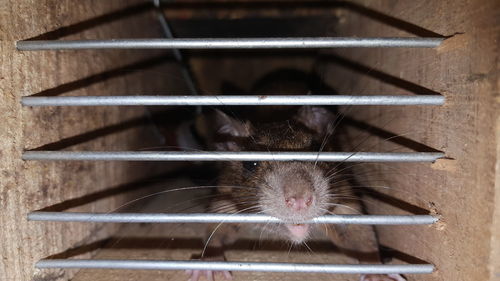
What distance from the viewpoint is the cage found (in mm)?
1438

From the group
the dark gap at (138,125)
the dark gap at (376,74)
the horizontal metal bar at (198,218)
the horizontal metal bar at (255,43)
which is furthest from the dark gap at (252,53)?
the horizontal metal bar at (198,218)

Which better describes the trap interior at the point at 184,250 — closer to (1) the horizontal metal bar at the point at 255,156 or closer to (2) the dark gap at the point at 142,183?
(2) the dark gap at the point at 142,183

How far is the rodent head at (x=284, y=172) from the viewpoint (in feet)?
6.40

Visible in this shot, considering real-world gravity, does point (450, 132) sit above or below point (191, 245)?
above

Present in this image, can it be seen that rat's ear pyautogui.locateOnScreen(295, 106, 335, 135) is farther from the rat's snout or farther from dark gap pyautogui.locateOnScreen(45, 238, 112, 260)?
dark gap pyautogui.locateOnScreen(45, 238, 112, 260)

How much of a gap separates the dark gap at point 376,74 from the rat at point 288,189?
1.27 feet

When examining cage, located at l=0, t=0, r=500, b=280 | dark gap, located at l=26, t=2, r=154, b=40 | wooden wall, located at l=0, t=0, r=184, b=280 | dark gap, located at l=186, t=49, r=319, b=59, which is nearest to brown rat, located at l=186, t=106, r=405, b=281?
cage, located at l=0, t=0, r=500, b=280

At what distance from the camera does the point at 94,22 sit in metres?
2.26

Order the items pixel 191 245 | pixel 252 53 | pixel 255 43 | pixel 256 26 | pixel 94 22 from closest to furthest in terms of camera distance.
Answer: pixel 255 43 → pixel 94 22 → pixel 191 245 → pixel 256 26 → pixel 252 53

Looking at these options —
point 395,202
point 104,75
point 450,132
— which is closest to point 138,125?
point 104,75

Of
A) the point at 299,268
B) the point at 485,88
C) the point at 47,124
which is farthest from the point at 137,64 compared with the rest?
the point at 485,88

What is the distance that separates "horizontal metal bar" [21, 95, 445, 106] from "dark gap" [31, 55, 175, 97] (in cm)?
20

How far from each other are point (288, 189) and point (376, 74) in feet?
3.30

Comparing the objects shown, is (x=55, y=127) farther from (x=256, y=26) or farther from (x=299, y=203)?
(x=256, y=26)
